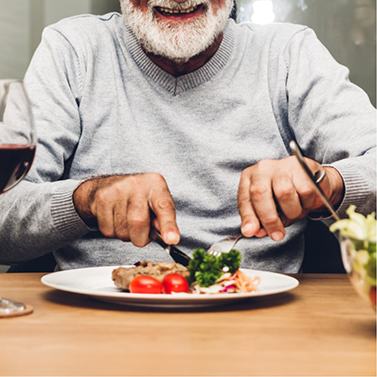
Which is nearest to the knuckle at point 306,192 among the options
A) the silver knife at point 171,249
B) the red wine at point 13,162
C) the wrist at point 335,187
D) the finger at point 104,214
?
the wrist at point 335,187

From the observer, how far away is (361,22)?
6.77ft

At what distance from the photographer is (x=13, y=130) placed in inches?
24.1

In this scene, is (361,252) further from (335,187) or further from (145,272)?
(335,187)

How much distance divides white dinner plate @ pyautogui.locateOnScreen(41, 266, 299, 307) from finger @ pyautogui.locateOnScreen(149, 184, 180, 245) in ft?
0.37

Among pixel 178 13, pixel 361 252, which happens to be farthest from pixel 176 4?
pixel 361 252

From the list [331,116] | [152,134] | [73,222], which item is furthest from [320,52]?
[73,222]

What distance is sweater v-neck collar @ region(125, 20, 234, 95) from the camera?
1.45 meters

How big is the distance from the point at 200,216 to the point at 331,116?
0.46 meters

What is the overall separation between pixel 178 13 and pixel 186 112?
31cm

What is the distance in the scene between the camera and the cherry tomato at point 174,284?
0.71 meters

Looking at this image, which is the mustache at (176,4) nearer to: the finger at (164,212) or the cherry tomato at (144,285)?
the finger at (164,212)

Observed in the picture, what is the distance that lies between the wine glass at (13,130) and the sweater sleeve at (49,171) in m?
0.35

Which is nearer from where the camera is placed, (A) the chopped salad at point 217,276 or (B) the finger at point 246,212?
(A) the chopped salad at point 217,276

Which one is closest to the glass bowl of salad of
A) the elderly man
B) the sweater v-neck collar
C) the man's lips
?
the elderly man
